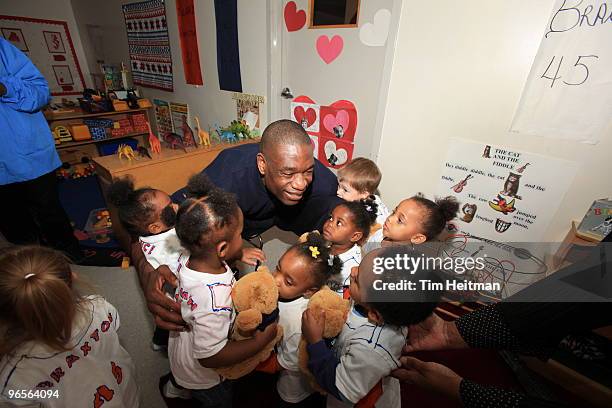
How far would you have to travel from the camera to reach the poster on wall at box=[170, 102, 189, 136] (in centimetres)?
354

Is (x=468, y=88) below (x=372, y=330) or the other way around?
the other way around

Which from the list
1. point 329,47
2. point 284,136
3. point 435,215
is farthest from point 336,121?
point 435,215

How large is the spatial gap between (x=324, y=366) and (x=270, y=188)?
0.92m

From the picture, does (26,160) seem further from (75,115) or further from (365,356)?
(365,356)

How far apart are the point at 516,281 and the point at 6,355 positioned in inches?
92.3

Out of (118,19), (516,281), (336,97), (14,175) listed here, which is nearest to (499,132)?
(516,281)

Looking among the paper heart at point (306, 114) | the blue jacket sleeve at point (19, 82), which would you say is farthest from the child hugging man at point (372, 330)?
the blue jacket sleeve at point (19, 82)

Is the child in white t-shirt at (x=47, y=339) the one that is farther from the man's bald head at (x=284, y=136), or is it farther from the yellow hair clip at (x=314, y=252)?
the man's bald head at (x=284, y=136)

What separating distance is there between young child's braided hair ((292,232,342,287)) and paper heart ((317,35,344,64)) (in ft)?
5.34

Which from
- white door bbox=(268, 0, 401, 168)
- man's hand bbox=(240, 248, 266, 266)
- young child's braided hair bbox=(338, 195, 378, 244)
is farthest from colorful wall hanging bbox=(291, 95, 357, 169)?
man's hand bbox=(240, 248, 266, 266)

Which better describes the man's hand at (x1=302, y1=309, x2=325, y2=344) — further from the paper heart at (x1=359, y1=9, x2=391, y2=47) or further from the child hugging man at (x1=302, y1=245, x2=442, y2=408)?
the paper heart at (x1=359, y1=9, x2=391, y2=47)

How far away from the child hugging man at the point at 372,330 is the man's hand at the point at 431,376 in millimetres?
72

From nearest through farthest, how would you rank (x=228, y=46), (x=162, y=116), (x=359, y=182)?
(x=359, y=182)
(x=228, y=46)
(x=162, y=116)

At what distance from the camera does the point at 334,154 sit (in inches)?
92.0
